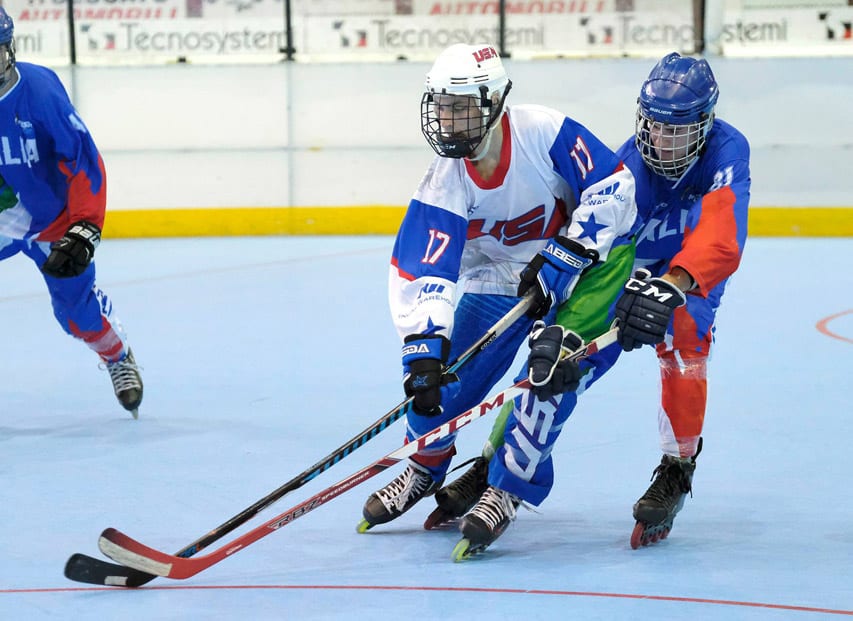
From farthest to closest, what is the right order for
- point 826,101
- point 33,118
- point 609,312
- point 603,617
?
point 826,101, point 33,118, point 609,312, point 603,617

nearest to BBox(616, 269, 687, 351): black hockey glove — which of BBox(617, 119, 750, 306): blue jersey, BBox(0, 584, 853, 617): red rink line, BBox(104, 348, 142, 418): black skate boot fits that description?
BBox(617, 119, 750, 306): blue jersey

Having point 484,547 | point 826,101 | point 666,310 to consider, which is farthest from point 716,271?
point 826,101

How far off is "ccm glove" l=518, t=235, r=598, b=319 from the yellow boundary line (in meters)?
7.11

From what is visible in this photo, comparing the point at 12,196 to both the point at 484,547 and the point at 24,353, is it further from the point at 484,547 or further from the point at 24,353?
the point at 484,547

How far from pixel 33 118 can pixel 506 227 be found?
1951mm

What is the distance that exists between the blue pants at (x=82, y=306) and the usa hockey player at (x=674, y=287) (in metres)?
1.77

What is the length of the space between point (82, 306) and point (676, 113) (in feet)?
7.76

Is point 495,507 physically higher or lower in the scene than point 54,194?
lower

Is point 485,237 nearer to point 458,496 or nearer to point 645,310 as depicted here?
point 645,310

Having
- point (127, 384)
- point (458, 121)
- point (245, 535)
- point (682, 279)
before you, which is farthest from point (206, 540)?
point (127, 384)

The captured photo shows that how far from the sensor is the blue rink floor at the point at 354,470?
2.82 meters

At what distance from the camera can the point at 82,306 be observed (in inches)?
179

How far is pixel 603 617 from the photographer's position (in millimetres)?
2662

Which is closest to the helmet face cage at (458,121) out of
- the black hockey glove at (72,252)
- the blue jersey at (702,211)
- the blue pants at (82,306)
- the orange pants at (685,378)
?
the blue jersey at (702,211)
